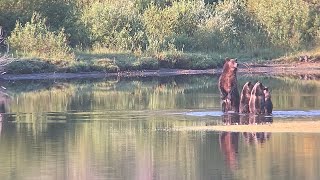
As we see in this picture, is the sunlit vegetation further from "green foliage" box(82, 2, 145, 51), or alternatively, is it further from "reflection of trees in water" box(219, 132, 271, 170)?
"reflection of trees in water" box(219, 132, 271, 170)

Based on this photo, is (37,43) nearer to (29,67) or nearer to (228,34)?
(29,67)

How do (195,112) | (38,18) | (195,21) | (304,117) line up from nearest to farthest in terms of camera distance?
(304,117), (195,112), (38,18), (195,21)

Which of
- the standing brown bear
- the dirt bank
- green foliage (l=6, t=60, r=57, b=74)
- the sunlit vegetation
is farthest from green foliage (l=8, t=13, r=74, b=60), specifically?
the standing brown bear

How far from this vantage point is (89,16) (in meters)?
57.0

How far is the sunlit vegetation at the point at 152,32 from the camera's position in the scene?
168 feet

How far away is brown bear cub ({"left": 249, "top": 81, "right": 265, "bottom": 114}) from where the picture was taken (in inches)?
1049

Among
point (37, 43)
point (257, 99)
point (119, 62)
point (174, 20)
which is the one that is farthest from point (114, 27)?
point (257, 99)

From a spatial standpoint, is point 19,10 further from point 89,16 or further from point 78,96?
point 78,96

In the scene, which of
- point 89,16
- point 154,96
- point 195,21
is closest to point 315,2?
point 195,21

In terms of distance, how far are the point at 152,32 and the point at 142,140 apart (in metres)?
35.5

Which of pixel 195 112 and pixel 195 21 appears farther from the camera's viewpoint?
pixel 195 21

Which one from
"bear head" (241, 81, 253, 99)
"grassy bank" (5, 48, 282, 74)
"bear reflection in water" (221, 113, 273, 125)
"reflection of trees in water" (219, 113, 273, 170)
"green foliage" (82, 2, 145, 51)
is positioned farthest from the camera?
"green foliage" (82, 2, 145, 51)

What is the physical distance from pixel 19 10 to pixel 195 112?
28330 mm

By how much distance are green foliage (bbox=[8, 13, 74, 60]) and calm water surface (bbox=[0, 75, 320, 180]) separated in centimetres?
1280
